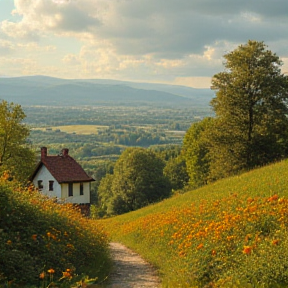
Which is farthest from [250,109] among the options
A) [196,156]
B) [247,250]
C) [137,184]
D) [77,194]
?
[137,184]

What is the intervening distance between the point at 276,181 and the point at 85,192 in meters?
32.7

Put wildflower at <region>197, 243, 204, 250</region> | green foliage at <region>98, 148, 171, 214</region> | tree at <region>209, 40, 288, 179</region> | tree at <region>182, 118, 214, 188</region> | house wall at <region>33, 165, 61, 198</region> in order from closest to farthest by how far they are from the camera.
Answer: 1. wildflower at <region>197, 243, 204, 250</region>
2. tree at <region>209, 40, 288, 179</region>
3. house wall at <region>33, 165, 61, 198</region>
4. tree at <region>182, 118, 214, 188</region>
5. green foliage at <region>98, 148, 171, 214</region>

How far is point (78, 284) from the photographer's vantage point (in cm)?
895

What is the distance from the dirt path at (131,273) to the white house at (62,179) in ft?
96.5

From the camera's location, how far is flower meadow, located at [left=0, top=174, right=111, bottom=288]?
924 centimetres

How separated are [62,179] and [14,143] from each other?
622 cm

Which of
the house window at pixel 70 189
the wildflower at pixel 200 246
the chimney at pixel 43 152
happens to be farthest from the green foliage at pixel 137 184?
the wildflower at pixel 200 246

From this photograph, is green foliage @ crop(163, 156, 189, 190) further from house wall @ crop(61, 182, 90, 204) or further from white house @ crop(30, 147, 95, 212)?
white house @ crop(30, 147, 95, 212)

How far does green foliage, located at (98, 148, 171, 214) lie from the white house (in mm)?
19912

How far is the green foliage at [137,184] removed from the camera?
68500mm

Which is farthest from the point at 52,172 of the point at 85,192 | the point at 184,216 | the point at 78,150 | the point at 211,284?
the point at 78,150

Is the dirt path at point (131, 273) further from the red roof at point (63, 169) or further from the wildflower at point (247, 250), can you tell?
the red roof at point (63, 169)

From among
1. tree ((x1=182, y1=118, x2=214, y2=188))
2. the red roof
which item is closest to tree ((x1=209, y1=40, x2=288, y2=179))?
the red roof

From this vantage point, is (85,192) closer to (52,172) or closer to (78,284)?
(52,172)
